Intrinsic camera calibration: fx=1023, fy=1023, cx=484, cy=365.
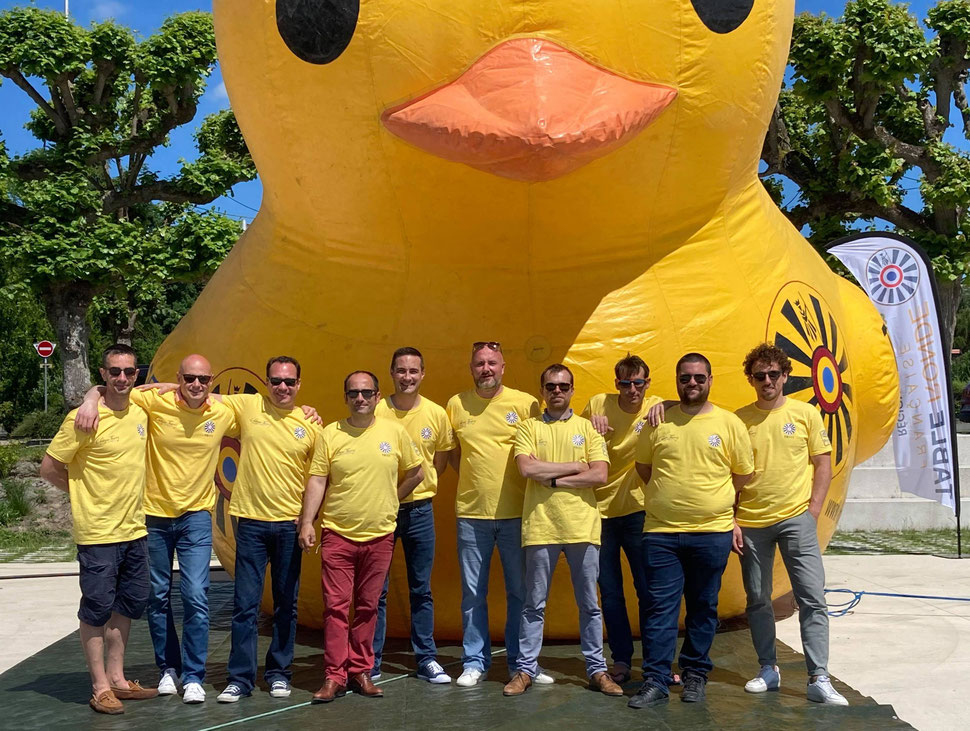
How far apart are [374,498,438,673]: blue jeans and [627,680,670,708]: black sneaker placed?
0.88 metres

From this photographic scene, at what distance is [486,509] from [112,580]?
4.99ft

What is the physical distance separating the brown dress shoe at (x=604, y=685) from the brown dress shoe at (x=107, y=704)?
187 cm

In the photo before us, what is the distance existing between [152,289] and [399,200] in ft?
40.5

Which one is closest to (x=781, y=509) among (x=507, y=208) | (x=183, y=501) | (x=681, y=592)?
(x=681, y=592)

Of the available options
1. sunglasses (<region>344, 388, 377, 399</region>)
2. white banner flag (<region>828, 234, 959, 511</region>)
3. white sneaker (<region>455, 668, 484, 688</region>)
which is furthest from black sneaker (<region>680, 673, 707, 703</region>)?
white banner flag (<region>828, 234, 959, 511</region>)

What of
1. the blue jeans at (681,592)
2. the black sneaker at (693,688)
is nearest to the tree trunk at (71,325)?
the blue jeans at (681,592)

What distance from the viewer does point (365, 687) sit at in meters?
4.12

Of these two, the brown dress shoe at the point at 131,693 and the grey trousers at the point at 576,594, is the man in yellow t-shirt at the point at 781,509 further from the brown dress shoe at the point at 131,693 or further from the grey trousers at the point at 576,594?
the brown dress shoe at the point at 131,693

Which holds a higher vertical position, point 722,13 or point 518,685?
point 722,13

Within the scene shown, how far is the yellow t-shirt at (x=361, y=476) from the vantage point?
417 centimetres

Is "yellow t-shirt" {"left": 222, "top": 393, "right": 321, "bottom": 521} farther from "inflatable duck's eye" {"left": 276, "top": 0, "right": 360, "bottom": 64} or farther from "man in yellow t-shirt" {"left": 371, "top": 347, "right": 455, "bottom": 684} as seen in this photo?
"inflatable duck's eye" {"left": 276, "top": 0, "right": 360, "bottom": 64}

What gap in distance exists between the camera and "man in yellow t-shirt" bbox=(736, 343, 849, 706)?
4.20 metres

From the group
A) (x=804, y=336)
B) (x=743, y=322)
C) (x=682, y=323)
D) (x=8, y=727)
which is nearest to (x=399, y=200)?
(x=682, y=323)

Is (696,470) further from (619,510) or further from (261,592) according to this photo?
(261,592)
